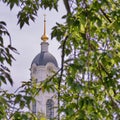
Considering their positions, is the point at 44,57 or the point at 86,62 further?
the point at 44,57

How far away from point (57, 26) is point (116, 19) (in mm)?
522

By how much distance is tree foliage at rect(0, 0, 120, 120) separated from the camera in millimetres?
2400

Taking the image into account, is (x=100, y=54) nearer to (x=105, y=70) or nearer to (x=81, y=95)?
(x=105, y=70)

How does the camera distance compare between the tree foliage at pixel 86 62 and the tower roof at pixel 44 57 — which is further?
the tower roof at pixel 44 57

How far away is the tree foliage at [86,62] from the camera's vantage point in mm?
2400

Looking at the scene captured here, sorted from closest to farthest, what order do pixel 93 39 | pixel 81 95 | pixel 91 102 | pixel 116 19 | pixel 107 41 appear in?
pixel 91 102 < pixel 81 95 < pixel 116 19 < pixel 93 39 < pixel 107 41

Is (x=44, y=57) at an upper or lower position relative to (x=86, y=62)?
upper

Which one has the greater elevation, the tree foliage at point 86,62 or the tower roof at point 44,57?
the tower roof at point 44,57

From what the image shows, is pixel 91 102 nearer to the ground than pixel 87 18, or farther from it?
nearer to the ground

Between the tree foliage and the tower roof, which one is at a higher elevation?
the tower roof

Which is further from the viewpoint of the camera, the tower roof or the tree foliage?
the tower roof

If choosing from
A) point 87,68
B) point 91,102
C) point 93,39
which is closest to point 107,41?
point 93,39

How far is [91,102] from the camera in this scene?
2.29m

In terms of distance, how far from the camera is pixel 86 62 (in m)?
2.53
